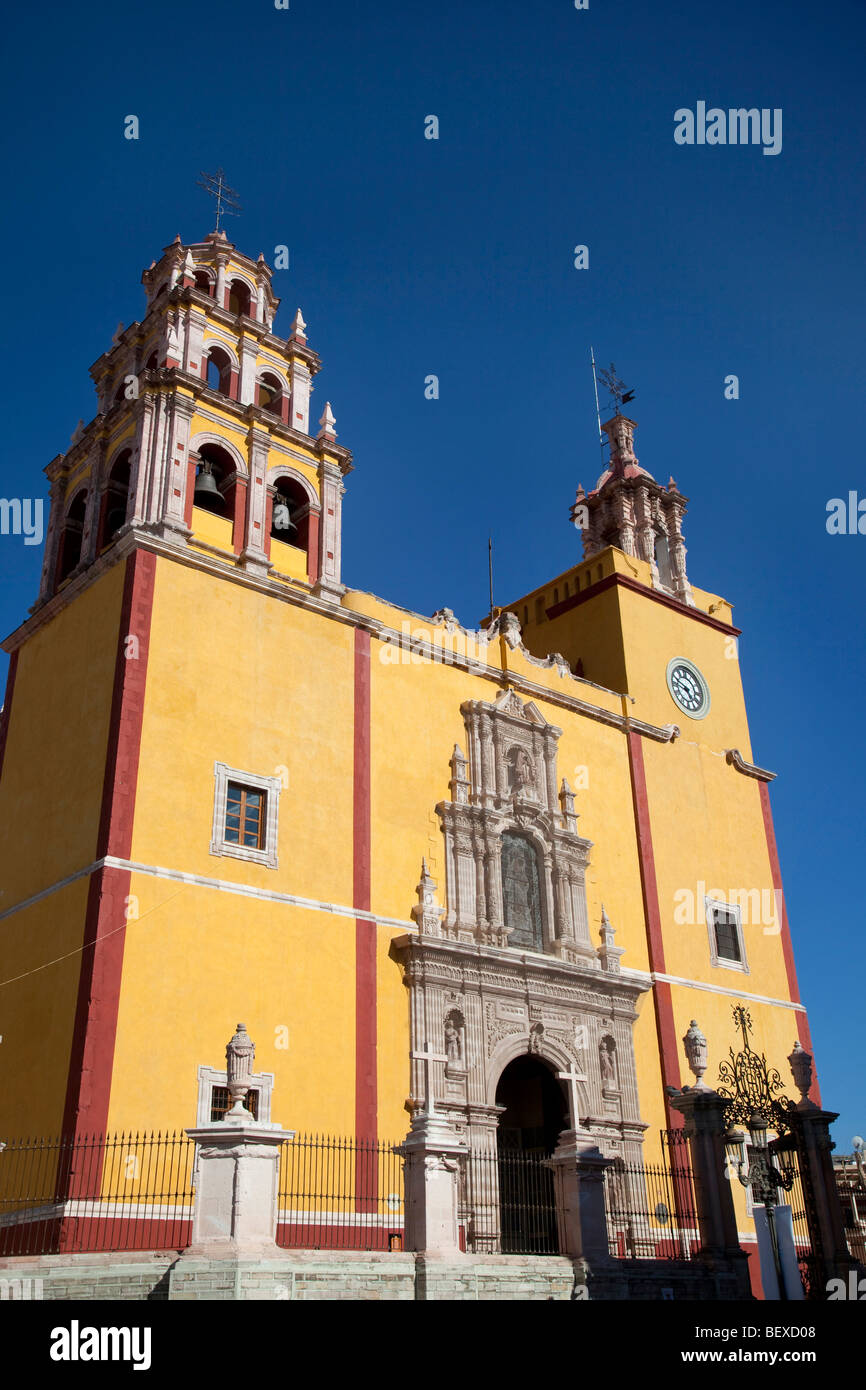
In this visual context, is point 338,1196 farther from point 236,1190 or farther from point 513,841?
point 513,841

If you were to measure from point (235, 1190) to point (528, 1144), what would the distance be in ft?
38.9

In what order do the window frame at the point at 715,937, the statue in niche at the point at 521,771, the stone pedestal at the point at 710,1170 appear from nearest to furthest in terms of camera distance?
the stone pedestal at the point at 710,1170
the statue in niche at the point at 521,771
the window frame at the point at 715,937

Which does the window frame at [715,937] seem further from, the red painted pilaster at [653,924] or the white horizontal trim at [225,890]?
the white horizontal trim at [225,890]

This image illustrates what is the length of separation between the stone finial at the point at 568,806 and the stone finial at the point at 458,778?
260cm

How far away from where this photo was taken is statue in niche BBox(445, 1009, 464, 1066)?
2033 centimetres

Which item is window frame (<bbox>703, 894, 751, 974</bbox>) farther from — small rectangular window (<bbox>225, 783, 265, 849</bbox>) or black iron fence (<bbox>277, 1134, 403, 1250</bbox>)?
small rectangular window (<bbox>225, 783, 265, 849</bbox>)

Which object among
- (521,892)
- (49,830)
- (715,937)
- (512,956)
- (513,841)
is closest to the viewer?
(49,830)

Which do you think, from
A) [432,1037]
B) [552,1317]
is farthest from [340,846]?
[552,1317]

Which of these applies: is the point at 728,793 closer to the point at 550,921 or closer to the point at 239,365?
the point at 550,921

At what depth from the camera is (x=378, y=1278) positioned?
12422 millimetres

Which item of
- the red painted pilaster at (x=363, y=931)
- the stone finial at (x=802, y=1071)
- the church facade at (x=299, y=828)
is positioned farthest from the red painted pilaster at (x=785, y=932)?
the red painted pilaster at (x=363, y=931)

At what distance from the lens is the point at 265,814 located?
64.8 ft

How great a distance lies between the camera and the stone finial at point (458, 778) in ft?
75.5

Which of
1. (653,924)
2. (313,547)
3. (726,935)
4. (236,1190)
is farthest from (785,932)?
(236,1190)
